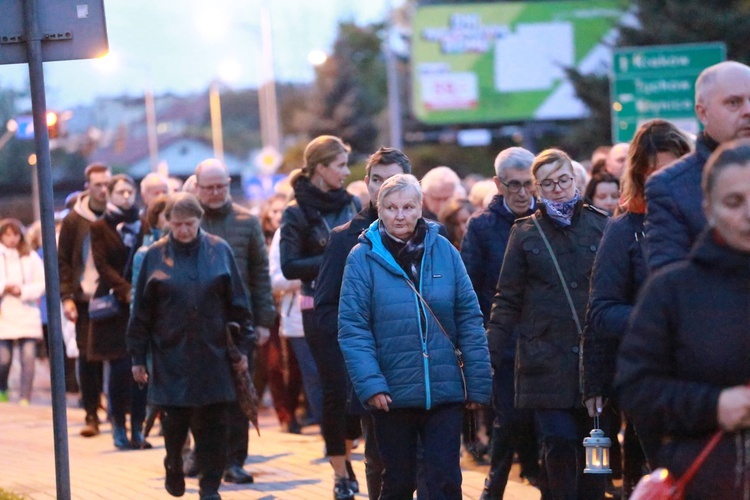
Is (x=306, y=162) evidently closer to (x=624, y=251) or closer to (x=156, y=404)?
(x=156, y=404)

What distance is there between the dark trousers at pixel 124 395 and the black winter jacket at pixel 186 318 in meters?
3.40

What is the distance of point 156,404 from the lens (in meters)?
9.05

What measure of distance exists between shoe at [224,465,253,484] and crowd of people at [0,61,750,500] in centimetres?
1

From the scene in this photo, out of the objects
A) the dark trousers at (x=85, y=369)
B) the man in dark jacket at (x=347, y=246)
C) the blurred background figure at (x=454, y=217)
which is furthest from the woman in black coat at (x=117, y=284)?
the man in dark jacket at (x=347, y=246)

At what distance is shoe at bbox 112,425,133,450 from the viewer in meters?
12.3

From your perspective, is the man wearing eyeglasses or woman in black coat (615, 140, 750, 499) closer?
woman in black coat (615, 140, 750, 499)

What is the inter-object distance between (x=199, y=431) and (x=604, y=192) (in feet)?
11.0

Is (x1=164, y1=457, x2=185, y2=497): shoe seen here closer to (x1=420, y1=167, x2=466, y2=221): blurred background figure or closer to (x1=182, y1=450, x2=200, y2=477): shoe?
(x1=182, y1=450, x2=200, y2=477): shoe

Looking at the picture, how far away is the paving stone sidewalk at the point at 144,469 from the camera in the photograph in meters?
9.61

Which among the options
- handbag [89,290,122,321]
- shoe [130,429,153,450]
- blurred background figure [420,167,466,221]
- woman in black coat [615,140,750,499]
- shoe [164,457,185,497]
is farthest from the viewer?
handbag [89,290,122,321]

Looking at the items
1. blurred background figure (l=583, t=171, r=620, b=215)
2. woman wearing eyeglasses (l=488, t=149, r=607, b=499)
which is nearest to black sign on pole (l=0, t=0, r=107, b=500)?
woman wearing eyeglasses (l=488, t=149, r=607, b=499)

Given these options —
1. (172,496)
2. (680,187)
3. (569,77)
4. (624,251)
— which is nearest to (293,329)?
(172,496)

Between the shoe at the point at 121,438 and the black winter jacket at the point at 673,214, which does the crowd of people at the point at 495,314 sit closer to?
the black winter jacket at the point at 673,214

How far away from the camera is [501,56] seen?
48.3 metres
